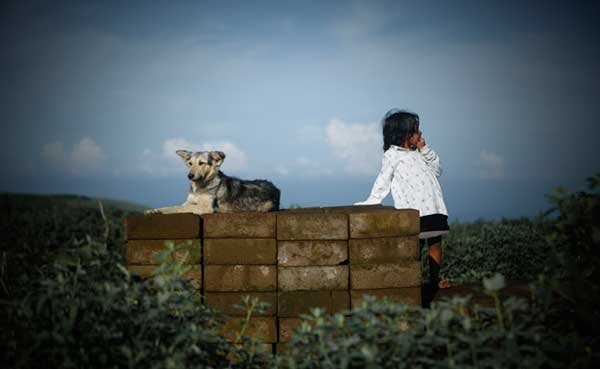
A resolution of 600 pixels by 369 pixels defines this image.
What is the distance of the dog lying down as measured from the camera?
591 centimetres

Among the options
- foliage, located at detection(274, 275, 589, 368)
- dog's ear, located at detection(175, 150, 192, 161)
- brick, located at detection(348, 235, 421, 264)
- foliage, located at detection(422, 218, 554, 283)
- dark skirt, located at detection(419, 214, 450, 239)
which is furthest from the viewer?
foliage, located at detection(422, 218, 554, 283)

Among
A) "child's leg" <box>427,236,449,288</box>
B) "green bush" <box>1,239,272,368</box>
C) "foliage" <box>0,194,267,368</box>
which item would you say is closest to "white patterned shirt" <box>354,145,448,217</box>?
"child's leg" <box>427,236,449,288</box>

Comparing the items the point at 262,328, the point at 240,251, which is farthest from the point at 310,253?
the point at 262,328

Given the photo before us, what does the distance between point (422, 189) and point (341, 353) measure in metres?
3.31

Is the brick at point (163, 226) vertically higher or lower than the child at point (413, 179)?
lower

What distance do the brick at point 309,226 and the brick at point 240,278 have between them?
34 centimetres

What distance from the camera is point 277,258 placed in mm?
4480

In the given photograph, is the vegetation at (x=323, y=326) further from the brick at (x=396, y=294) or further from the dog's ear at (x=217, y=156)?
the dog's ear at (x=217, y=156)

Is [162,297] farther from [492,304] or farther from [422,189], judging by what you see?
[422,189]

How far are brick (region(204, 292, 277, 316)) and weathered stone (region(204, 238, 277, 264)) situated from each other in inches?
11.1

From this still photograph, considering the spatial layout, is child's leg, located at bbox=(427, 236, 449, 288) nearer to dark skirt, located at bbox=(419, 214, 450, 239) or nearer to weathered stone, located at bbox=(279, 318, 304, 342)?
dark skirt, located at bbox=(419, 214, 450, 239)

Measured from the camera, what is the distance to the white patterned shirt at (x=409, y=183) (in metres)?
5.86

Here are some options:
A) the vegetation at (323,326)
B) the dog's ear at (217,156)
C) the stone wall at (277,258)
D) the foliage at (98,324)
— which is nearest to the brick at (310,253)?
the stone wall at (277,258)

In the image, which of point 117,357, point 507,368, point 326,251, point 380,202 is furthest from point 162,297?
point 380,202
